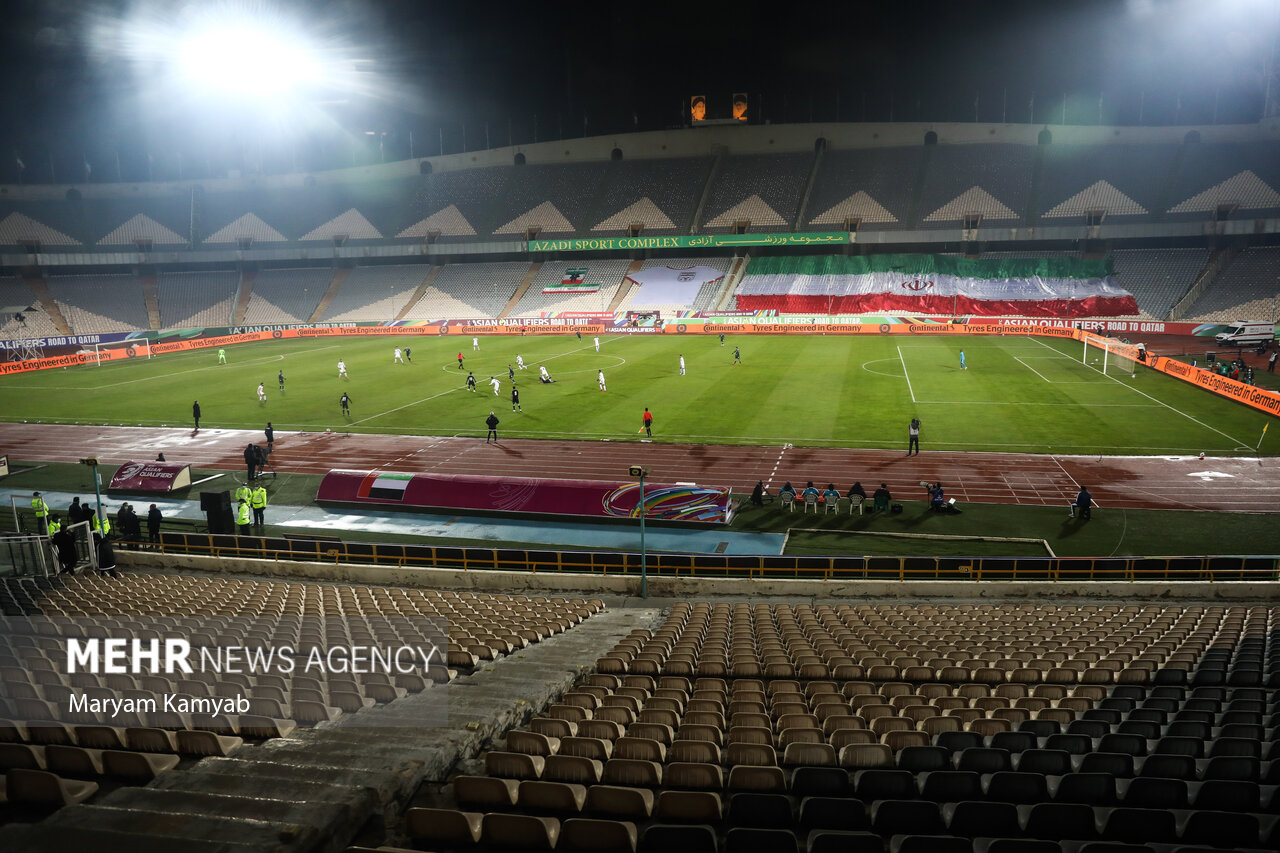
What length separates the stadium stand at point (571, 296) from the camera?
85562 millimetres

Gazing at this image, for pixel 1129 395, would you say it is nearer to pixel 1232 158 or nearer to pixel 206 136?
pixel 1232 158

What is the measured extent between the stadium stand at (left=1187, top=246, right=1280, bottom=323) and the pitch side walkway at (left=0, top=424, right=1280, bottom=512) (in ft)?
154

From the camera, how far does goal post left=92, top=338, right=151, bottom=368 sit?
213 ft

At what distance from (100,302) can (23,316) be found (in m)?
8.11

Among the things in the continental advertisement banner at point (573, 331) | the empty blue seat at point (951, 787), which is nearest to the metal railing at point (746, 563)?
the empty blue seat at point (951, 787)

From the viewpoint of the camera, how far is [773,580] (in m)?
19.9

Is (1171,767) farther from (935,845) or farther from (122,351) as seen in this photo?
(122,351)

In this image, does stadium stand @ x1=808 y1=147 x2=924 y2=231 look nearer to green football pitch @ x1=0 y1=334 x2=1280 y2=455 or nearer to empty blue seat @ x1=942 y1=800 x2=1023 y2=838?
green football pitch @ x1=0 y1=334 x2=1280 y2=455

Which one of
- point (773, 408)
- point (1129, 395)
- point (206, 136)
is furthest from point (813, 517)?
point (206, 136)

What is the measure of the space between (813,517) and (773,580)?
613 centimetres

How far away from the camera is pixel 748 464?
30797mm

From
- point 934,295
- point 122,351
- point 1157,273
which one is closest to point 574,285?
point 934,295

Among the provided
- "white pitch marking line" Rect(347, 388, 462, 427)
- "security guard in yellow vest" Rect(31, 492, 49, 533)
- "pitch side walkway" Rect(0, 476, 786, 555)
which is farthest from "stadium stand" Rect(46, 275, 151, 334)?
"security guard in yellow vest" Rect(31, 492, 49, 533)

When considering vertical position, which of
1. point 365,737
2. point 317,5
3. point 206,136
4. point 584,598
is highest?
point 317,5
